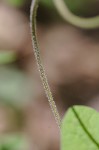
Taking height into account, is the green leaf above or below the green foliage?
below

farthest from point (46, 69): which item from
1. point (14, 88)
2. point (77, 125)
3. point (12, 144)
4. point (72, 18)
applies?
point (77, 125)

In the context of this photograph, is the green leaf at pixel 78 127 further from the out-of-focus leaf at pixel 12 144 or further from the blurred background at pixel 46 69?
the blurred background at pixel 46 69

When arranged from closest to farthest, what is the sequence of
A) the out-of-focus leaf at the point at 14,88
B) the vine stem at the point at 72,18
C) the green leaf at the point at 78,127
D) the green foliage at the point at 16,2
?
1. the green leaf at the point at 78,127
2. the vine stem at the point at 72,18
3. the out-of-focus leaf at the point at 14,88
4. the green foliage at the point at 16,2

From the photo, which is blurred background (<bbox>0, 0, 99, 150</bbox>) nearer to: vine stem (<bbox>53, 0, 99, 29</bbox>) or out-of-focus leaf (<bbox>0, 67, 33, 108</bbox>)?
out-of-focus leaf (<bbox>0, 67, 33, 108</bbox>)

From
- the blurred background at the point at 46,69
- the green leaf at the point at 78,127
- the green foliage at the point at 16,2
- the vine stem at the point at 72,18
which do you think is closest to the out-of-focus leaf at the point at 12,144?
the blurred background at the point at 46,69

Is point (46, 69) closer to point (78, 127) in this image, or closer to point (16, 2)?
point (16, 2)

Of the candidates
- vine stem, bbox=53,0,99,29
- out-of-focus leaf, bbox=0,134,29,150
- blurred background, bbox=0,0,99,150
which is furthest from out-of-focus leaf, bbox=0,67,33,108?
out-of-focus leaf, bbox=0,134,29,150
